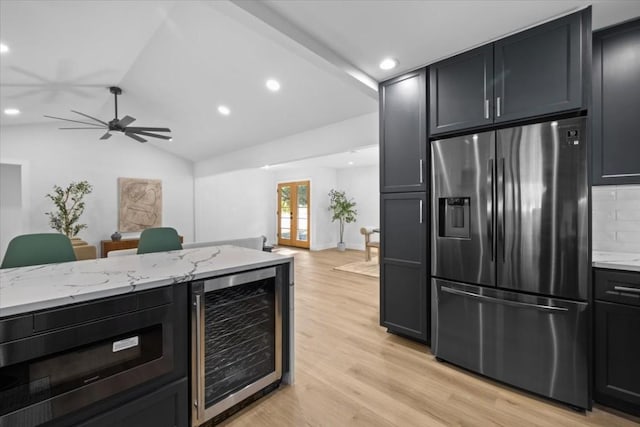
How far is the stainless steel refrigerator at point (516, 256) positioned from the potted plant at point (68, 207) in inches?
265

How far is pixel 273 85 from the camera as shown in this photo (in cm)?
376

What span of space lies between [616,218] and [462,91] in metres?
1.49

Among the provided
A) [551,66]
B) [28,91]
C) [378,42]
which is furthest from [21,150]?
[551,66]

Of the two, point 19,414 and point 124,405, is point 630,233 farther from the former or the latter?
point 19,414

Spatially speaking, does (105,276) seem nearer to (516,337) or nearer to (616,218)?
(516,337)

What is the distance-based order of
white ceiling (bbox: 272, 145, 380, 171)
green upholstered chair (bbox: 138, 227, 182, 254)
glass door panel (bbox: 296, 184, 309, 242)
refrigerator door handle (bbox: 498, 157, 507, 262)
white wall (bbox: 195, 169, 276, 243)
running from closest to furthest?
1. refrigerator door handle (bbox: 498, 157, 507, 262)
2. green upholstered chair (bbox: 138, 227, 182, 254)
3. white ceiling (bbox: 272, 145, 380, 171)
4. white wall (bbox: 195, 169, 276, 243)
5. glass door panel (bbox: 296, 184, 309, 242)

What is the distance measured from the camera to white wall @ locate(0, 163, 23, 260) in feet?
17.6

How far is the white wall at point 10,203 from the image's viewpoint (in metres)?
5.36

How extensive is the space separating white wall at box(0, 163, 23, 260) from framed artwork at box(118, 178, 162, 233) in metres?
1.62

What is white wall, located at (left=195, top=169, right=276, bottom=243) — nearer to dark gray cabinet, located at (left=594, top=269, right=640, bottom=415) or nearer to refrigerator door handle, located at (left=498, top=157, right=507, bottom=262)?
refrigerator door handle, located at (left=498, top=157, right=507, bottom=262)

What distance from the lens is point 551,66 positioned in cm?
185

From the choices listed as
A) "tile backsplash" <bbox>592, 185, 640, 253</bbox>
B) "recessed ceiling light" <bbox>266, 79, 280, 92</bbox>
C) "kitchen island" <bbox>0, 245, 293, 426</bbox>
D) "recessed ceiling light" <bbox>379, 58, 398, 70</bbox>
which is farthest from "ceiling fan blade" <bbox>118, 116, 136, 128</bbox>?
"tile backsplash" <bbox>592, 185, 640, 253</bbox>

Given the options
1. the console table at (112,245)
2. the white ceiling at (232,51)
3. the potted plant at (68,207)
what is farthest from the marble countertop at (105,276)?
the console table at (112,245)

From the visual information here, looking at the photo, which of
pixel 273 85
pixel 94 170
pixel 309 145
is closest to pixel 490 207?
pixel 273 85
